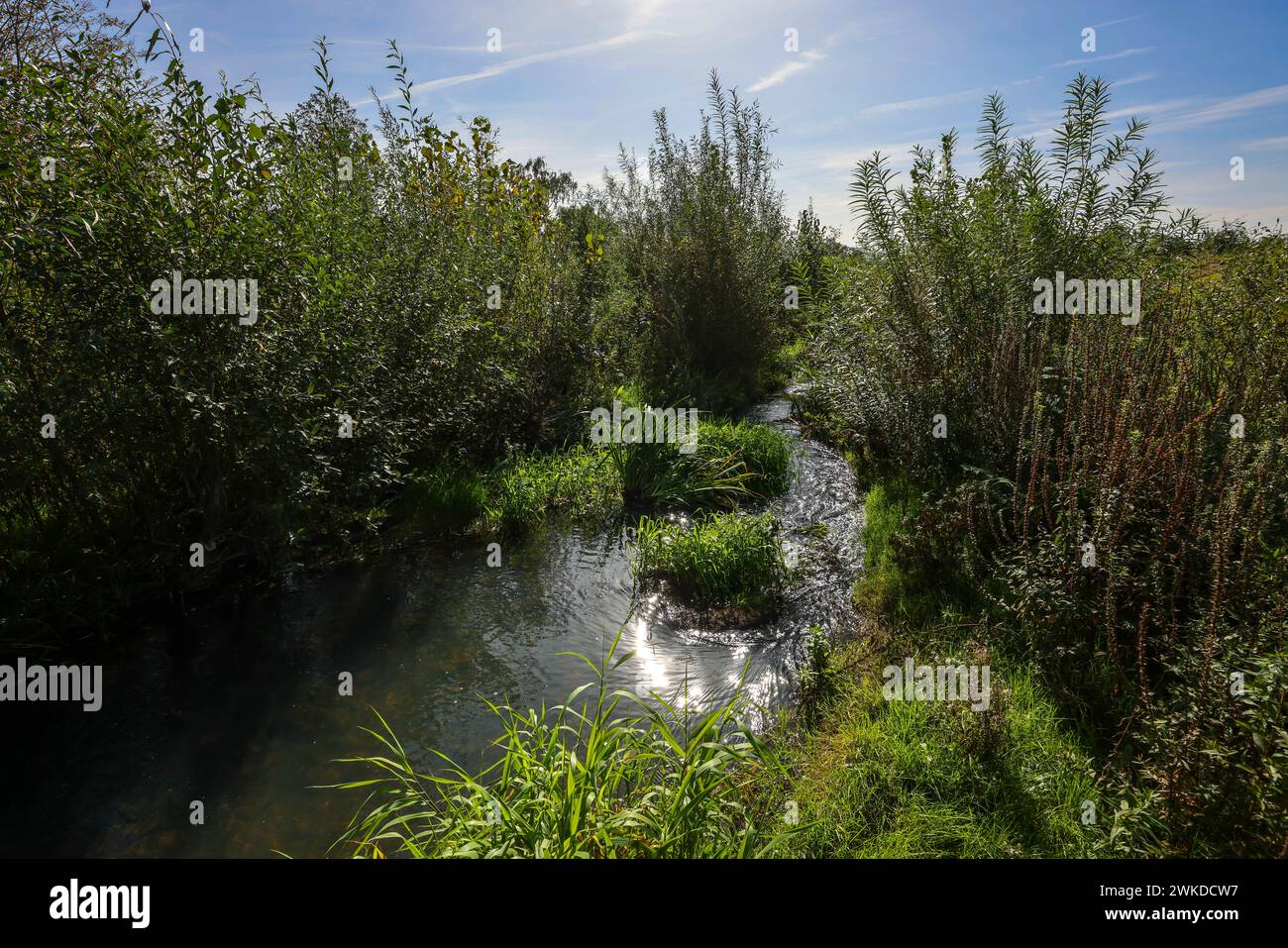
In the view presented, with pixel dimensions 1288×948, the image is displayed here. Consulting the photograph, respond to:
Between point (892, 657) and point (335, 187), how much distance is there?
6.12m

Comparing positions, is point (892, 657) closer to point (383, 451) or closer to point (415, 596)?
point (415, 596)

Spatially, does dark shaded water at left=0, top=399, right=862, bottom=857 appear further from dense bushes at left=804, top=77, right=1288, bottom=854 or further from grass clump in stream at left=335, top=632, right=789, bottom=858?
dense bushes at left=804, top=77, right=1288, bottom=854

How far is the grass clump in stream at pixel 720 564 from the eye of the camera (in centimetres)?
536

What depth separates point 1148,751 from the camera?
2.72m

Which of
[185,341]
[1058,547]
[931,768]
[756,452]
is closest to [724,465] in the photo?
[756,452]

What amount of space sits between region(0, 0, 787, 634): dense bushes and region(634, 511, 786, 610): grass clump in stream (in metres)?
1.70

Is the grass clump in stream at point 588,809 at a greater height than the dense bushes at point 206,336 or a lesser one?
lesser

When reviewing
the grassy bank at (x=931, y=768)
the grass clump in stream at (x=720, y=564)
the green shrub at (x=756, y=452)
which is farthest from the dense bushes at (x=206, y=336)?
the grassy bank at (x=931, y=768)

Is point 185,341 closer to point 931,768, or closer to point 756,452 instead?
point 931,768

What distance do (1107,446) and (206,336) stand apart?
18.6 ft

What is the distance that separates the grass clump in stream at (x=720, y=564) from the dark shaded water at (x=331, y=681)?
24cm

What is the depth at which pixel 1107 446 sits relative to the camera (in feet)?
12.0

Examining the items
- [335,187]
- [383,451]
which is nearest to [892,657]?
[383,451]

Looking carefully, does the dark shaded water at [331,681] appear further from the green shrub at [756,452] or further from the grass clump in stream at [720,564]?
the green shrub at [756,452]
